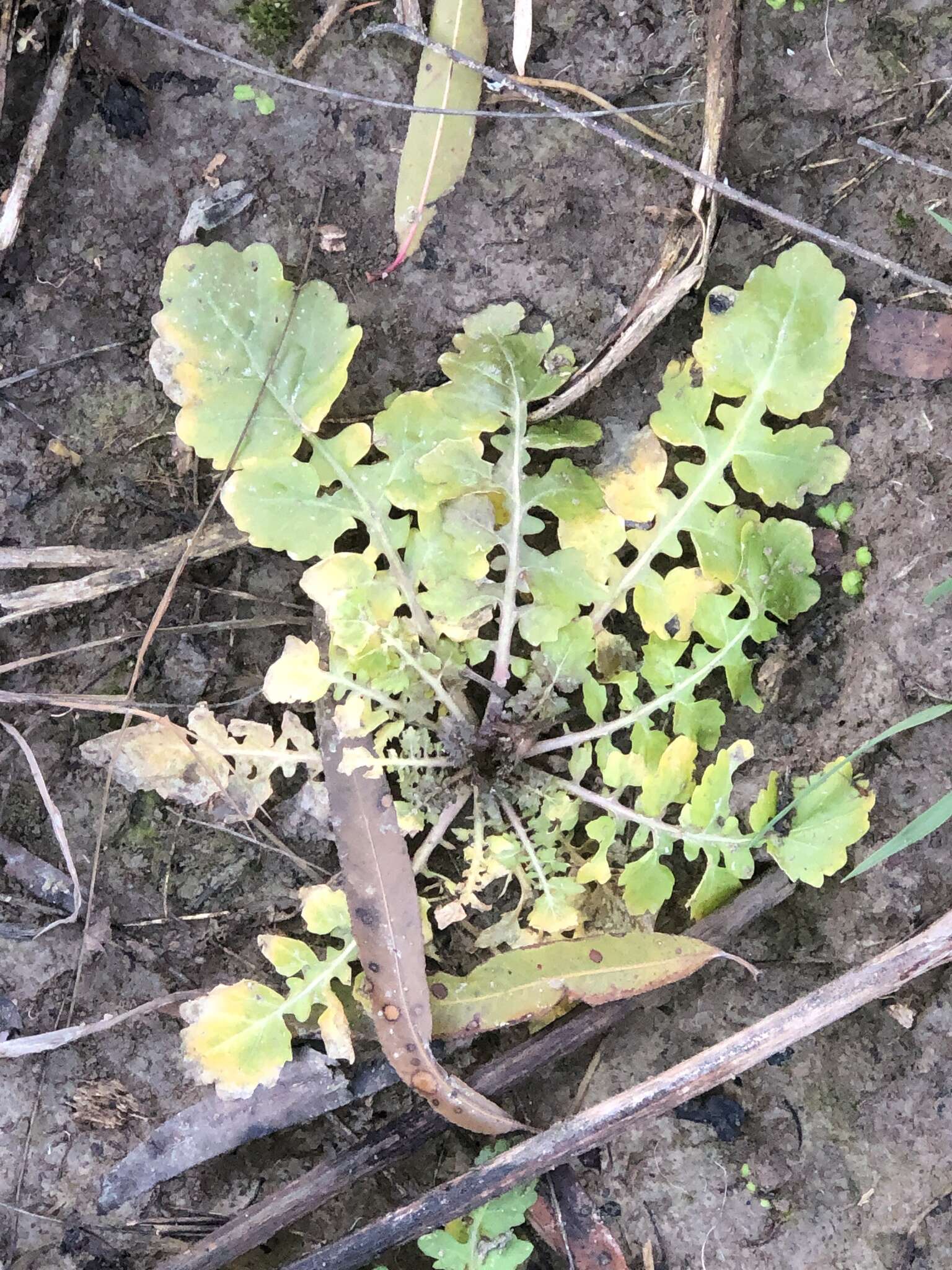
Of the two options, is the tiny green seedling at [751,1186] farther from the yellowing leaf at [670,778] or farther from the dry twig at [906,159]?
the dry twig at [906,159]

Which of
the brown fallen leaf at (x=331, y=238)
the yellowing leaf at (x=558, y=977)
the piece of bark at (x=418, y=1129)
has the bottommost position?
the piece of bark at (x=418, y=1129)

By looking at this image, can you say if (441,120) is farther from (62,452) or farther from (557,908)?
(557,908)

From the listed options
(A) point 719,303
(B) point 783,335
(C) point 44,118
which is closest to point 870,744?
(B) point 783,335

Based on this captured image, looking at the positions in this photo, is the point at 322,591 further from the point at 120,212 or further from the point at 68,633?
the point at 120,212

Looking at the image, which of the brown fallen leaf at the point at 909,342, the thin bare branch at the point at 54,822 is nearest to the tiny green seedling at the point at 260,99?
the brown fallen leaf at the point at 909,342

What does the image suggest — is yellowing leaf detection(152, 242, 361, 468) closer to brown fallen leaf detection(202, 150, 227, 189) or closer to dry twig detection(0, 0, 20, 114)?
brown fallen leaf detection(202, 150, 227, 189)
